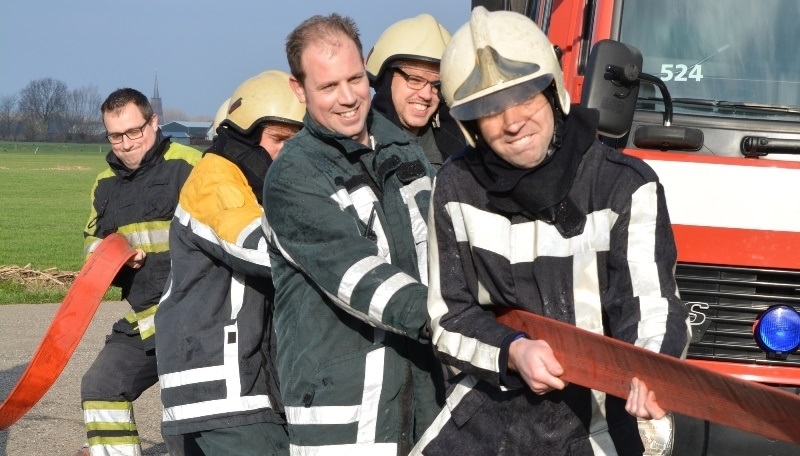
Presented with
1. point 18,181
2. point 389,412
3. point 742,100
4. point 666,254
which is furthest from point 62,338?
point 18,181

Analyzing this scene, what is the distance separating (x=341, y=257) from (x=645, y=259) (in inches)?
37.6

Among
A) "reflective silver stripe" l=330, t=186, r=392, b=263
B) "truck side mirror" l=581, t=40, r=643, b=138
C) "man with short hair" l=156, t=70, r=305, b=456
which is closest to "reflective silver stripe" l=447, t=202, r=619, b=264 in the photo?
"reflective silver stripe" l=330, t=186, r=392, b=263

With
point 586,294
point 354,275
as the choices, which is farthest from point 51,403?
point 586,294

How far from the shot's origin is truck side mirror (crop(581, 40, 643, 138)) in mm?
4312

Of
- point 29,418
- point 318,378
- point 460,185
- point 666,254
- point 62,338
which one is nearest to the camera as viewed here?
point 666,254

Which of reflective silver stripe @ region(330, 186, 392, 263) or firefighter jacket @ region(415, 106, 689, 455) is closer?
firefighter jacket @ region(415, 106, 689, 455)

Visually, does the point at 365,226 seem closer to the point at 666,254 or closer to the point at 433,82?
the point at 666,254

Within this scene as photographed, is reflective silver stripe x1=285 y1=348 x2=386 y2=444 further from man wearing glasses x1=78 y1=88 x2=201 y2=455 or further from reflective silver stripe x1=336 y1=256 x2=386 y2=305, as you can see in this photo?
man wearing glasses x1=78 y1=88 x2=201 y2=455

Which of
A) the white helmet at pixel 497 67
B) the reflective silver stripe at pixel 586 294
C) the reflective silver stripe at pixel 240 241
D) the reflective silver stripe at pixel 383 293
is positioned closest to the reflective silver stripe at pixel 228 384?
the reflective silver stripe at pixel 240 241

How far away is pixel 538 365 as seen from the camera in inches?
103

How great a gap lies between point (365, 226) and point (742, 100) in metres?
2.02

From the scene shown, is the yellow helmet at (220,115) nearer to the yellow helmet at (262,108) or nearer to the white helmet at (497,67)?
the yellow helmet at (262,108)

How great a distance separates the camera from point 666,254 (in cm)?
266

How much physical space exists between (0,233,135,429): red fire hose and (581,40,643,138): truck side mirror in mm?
2284
